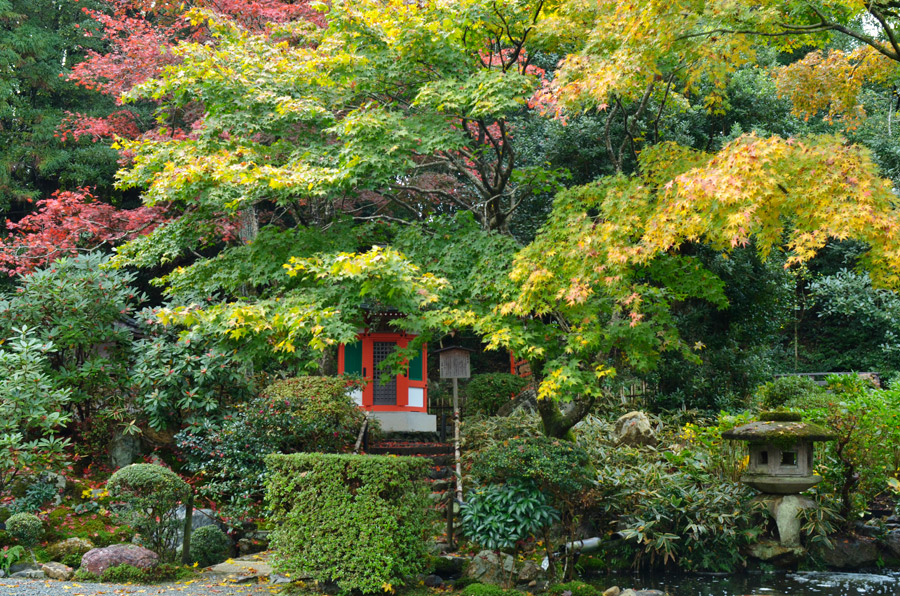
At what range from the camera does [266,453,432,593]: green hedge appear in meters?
6.13

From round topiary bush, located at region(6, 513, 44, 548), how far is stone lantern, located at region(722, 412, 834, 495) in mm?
7871

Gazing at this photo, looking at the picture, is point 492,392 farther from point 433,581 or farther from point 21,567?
point 21,567

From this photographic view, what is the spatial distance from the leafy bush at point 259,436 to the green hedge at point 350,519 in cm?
199

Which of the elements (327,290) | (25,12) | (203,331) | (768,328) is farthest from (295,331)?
(25,12)

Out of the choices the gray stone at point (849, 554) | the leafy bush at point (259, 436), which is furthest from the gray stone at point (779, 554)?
the leafy bush at point (259, 436)

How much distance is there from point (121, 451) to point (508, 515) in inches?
234

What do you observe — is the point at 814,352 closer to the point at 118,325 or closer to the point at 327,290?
the point at 327,290

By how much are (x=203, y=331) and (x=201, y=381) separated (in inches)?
100

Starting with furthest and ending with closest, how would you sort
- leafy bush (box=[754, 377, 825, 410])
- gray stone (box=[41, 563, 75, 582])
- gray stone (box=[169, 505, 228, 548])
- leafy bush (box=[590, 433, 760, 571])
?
leafy bush (box=[754, 377, 825, 410]) < gray stone (box=[169, 505, 228, 548]) < leafy bush (box=[590, 433, 760, 571]) < gray stone (box=[41, 563, 75, 582])

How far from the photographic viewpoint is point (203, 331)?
7.19 metres

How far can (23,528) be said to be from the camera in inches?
286

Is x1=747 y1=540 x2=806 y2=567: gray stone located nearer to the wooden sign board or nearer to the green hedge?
the green hedge

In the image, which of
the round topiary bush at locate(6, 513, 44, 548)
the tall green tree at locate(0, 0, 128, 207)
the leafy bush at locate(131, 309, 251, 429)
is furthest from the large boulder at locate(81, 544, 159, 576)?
the tall green tree at locate(0, 0, 128, 207)

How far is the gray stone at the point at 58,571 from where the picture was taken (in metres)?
6.79
